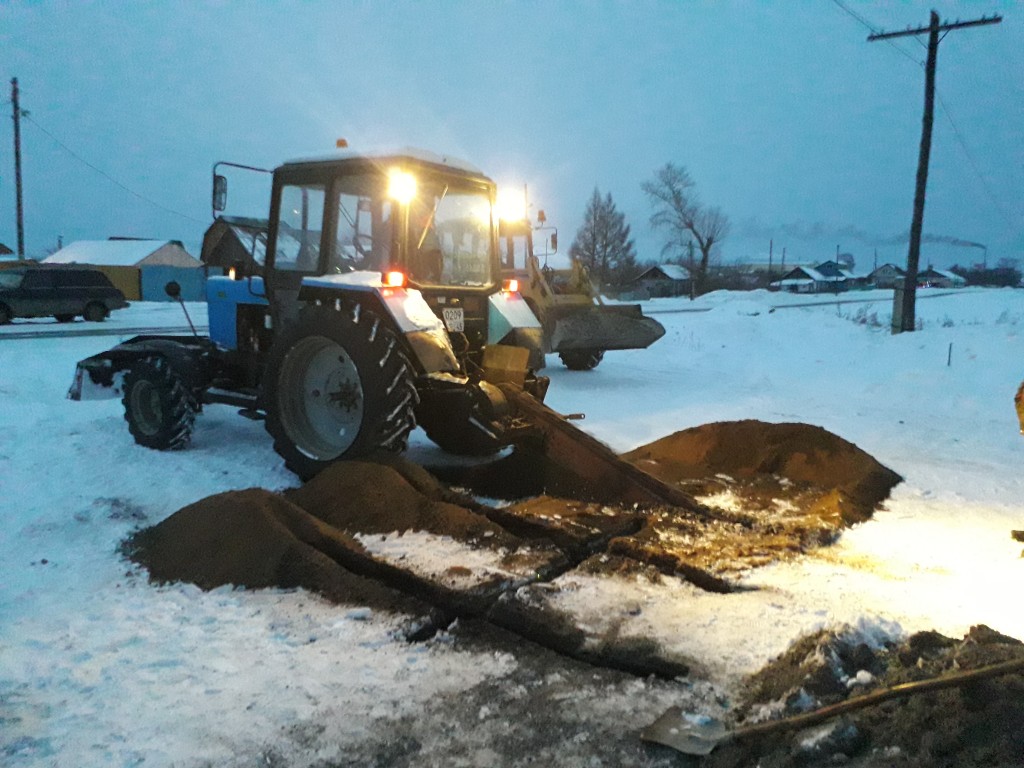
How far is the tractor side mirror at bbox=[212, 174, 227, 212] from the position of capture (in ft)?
20.7

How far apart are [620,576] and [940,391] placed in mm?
9010

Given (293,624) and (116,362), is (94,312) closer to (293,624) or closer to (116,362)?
(116,362)

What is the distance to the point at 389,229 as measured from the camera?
6.22 meters

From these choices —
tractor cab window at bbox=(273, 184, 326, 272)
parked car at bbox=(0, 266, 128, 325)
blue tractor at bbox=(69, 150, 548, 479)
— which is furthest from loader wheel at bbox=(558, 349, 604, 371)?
parked car at bbox=(0, 266, 128, 325)

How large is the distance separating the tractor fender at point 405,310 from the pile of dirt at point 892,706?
3.29 meters

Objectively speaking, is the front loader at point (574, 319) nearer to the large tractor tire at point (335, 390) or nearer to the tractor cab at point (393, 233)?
the tractor cab at point (393, 233)

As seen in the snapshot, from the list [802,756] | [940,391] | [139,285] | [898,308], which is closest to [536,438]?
[802,756]

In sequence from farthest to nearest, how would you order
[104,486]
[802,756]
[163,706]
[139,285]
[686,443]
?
[139,285] < [686,443] < [104,486] < [163,706] < [802,756]

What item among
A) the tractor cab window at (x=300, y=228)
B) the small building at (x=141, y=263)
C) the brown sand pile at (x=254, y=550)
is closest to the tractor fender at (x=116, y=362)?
the tractor cab window at (x=300, y=228)

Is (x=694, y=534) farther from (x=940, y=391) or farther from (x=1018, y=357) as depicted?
(x=1018, y=357)

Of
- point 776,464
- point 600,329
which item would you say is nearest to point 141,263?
point 600,329

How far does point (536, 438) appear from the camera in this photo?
599 cm

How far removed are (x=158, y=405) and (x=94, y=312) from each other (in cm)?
1816

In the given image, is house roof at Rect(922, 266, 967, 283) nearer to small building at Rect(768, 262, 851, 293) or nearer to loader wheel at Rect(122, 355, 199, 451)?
small building at Rect(768, 262, 851, 293)
